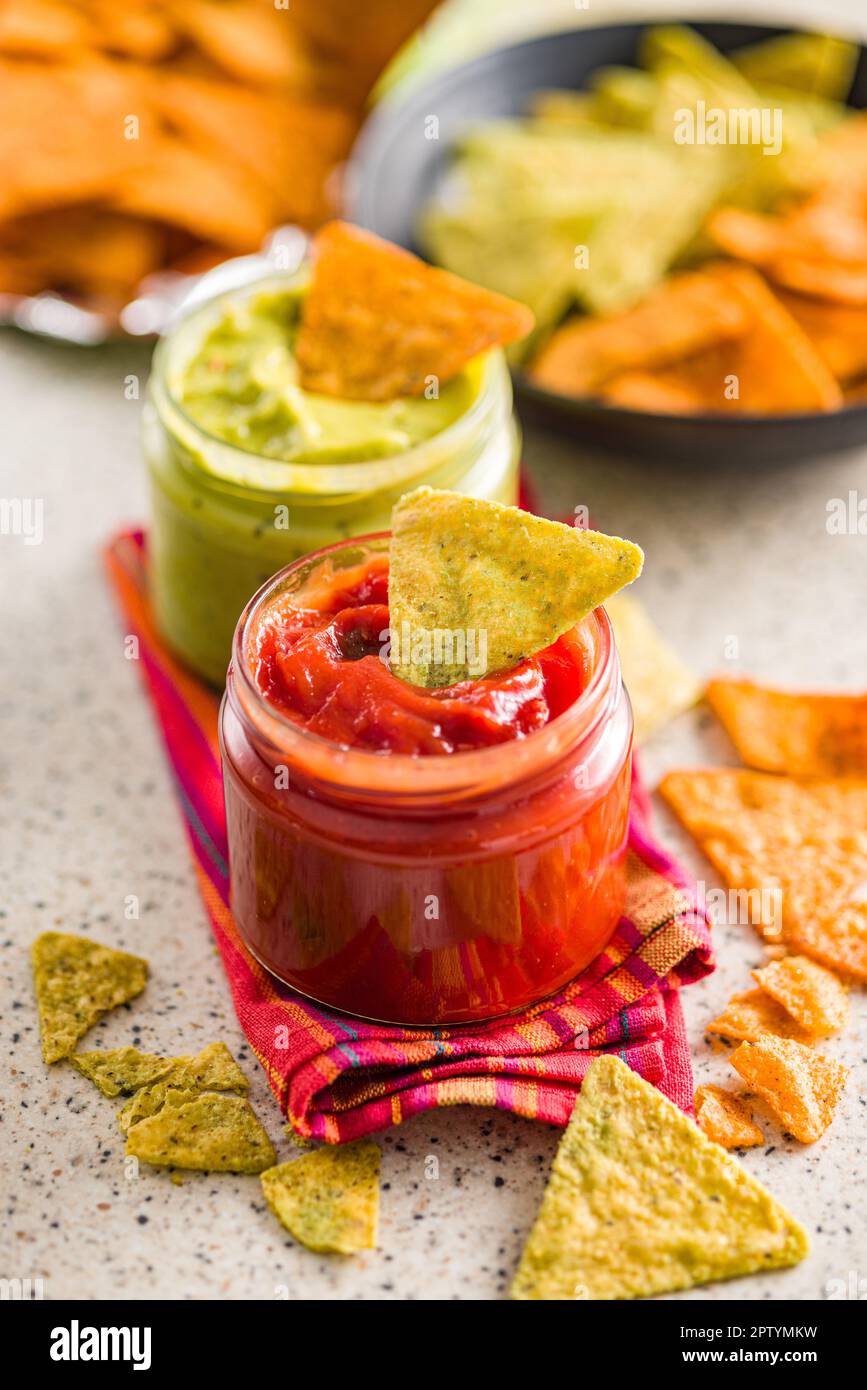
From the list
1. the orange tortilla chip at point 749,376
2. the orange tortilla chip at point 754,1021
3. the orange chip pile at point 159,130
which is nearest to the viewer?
the orange tortilla chip at point 754,1021

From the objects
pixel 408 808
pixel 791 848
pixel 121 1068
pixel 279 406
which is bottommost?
pixel 121 1068

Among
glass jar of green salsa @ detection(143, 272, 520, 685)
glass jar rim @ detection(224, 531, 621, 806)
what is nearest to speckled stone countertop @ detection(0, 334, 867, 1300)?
glass jar of green salsa @ detection(143, 272, 520, 685)

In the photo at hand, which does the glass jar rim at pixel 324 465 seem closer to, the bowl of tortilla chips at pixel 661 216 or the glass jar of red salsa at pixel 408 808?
the glass jar of red salsa at pixel 408 808

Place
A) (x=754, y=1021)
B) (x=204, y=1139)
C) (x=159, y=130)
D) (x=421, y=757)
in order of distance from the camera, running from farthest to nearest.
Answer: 1. (x=159, y=130)
2. (x=754, y=1021)
3. (x=204, y=1139)
4. (x=421, y=757)

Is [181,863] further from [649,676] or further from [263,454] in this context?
[649,676]

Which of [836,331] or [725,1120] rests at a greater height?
[836,331]

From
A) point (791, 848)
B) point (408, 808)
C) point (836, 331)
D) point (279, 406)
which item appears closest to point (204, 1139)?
point (408, 808)

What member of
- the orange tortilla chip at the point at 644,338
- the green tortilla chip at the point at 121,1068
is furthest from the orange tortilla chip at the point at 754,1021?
the orange tortilla chip at the point at 644,338
